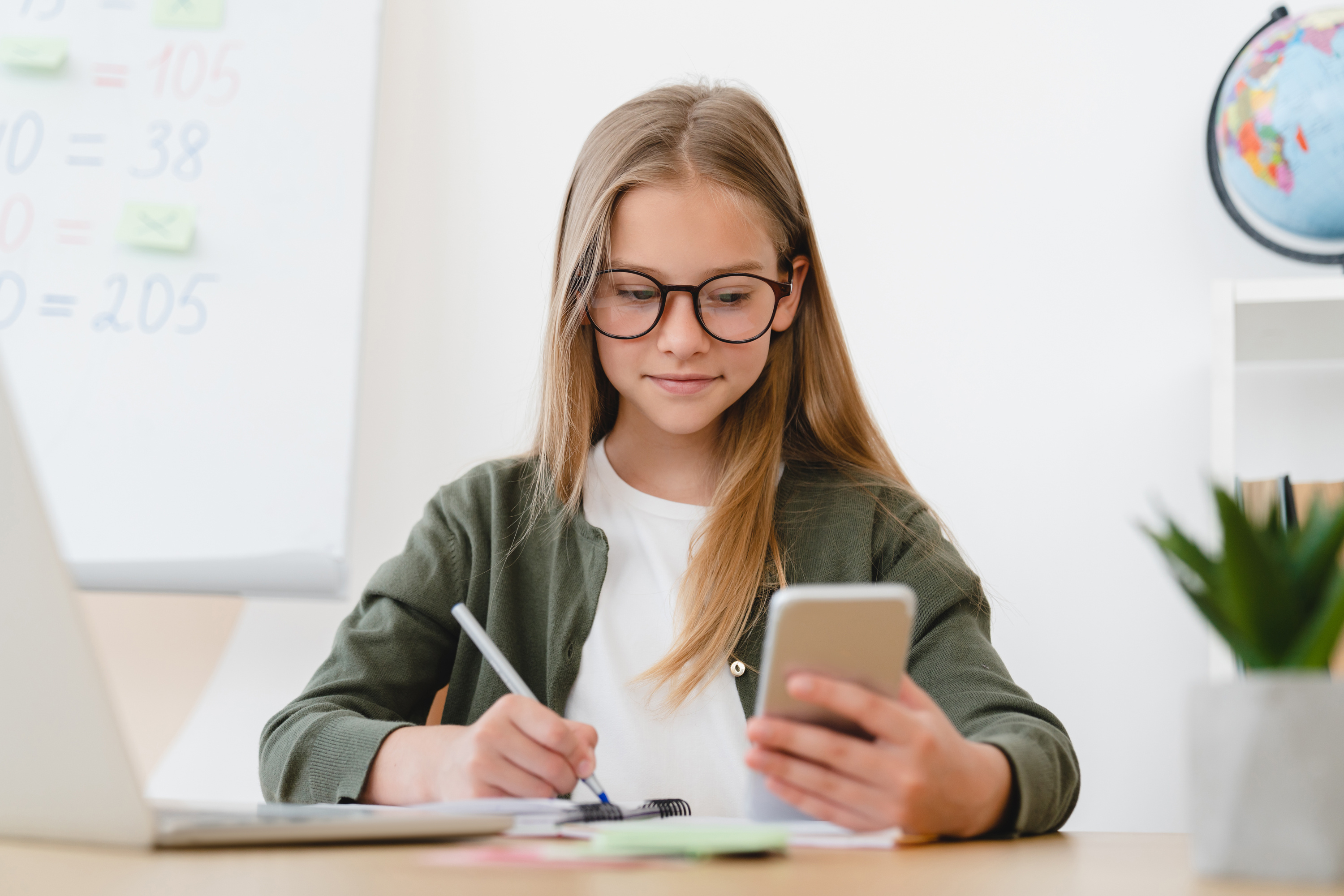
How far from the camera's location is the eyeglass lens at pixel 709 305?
102cm

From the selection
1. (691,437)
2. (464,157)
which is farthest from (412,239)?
(691,437)

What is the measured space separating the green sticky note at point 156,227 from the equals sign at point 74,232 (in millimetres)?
36

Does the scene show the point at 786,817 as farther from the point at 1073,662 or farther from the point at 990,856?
the point at 1073,662

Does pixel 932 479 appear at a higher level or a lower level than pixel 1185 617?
higher

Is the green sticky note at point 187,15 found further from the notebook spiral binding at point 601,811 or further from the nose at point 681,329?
the notebook spiral binding at point 601,811

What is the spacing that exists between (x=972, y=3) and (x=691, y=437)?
0.83 metres

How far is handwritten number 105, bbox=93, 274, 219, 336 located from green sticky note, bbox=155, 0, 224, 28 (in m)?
0.34

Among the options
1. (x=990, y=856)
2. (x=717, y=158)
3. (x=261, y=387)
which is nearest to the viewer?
(x=990, y=856)

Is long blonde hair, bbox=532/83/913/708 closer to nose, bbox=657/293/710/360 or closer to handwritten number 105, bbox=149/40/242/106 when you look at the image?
nose, bbox=657/293/710/360

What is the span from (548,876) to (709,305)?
0.69 m

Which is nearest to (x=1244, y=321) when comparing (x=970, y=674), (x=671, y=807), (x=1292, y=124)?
(x=1292, y=124)

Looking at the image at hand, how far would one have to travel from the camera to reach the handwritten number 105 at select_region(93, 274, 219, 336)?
1.49 m

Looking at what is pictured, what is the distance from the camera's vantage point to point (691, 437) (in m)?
1.22

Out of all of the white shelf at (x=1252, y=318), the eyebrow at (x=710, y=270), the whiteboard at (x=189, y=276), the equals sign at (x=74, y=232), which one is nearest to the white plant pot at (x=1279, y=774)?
the eyebrow at (x=710, y=270)
